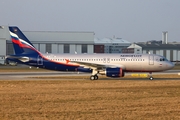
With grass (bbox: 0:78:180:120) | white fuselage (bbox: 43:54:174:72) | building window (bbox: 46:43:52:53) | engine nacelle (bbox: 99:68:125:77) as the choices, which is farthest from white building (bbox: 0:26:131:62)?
grass (bbox: 0:78:180:120)

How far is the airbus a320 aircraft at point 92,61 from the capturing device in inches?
1785

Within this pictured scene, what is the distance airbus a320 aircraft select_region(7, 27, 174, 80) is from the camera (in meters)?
45.3

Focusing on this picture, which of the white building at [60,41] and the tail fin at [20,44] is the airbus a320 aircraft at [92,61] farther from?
the white building at [60,41]

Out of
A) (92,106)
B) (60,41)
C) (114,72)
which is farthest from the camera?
(60,41)

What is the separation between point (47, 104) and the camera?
21.5m

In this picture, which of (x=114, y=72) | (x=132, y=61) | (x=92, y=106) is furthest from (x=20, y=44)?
(x=92, y=106)

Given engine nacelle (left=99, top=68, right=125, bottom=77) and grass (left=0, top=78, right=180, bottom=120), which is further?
engine nacelle (left=99, top=68, right=125, bottom=77)

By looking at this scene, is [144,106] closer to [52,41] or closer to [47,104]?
[47,104]

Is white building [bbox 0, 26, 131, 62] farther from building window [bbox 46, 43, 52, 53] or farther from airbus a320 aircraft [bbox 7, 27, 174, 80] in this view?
airbus a320 aircraft [bbox 7, 27, 174, 80]

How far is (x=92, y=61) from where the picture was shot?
46688 mm

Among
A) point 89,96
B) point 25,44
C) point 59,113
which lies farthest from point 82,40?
point 59,113

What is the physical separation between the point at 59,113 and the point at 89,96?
24.4 feet

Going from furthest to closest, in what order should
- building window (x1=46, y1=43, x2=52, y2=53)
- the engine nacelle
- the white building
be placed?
building window (x1=46, y1=43, x2=52, y2=53)
the white building
the engine nacelle

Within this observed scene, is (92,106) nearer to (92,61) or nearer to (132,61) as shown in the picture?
(132,61)
